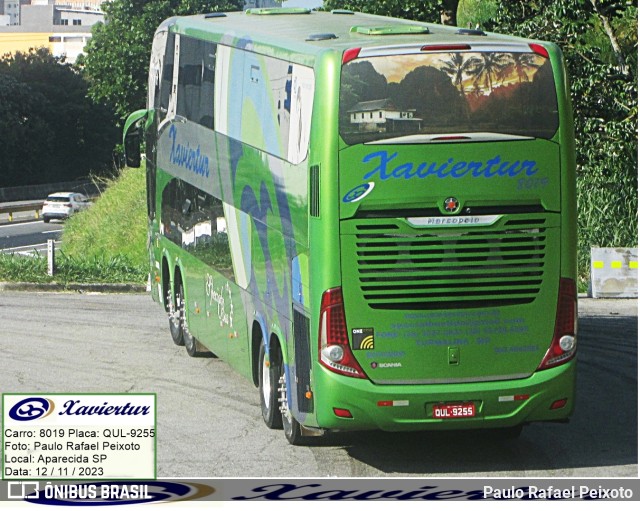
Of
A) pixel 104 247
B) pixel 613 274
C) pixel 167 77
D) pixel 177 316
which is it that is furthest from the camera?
pixel 104 247

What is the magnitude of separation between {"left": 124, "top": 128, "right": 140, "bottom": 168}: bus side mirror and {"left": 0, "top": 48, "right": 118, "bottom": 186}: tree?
230 ft

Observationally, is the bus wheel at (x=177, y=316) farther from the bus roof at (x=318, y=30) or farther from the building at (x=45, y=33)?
the building at (x=45, y=33)

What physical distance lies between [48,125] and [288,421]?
8235 centimetres

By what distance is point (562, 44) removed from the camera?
23828 millimetres

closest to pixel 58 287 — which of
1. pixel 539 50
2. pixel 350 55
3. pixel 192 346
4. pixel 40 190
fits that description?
pixel 192 346

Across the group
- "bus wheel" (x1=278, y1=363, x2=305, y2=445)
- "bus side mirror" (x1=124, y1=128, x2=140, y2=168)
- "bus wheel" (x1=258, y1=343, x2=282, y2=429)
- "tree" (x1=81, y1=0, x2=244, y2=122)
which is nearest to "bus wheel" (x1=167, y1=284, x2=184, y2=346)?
"bus side mirror" (x1=124, y1=128, x2=140, y2=168)

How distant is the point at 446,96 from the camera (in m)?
12.1

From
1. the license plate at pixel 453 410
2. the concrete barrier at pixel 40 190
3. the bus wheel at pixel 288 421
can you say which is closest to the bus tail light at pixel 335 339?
the license plate at pixel 453 410

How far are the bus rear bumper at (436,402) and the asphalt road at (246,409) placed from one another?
0.62 m

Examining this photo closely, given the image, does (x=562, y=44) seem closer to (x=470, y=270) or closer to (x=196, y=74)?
(x=196, y=74)

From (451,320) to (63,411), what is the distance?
3962 mm

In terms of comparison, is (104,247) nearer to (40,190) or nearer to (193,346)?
(193,346)

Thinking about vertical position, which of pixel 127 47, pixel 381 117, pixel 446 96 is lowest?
pixel 127 47

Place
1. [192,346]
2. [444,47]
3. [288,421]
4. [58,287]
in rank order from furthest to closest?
[58,287] < [192,346] < [288,421] < [444,47]
